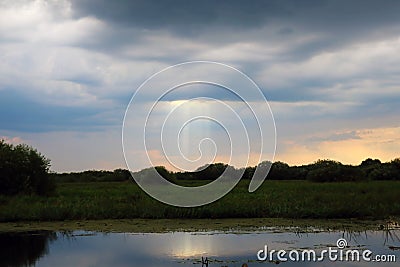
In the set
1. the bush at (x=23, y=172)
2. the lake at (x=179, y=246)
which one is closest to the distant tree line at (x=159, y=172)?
the bush at (x=23, y=172)

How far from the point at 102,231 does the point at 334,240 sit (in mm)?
5809

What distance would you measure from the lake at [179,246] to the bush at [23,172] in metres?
7.03

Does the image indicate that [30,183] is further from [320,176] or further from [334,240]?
[320,176]

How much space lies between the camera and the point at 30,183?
806 inches

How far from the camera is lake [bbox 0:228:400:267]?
31.0 ft

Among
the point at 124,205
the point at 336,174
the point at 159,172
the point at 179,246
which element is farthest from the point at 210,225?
the point at 336,174

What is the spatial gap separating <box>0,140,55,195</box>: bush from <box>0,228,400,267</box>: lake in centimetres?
703

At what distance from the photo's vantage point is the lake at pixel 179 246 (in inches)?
372

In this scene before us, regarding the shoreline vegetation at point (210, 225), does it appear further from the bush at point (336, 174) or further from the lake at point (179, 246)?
the bush at point (336, 174)

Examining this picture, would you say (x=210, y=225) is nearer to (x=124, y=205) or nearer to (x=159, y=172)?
(x=124, y=205)

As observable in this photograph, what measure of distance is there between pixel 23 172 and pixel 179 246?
1157 centimetres

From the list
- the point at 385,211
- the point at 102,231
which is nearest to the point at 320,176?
the point at 385,211

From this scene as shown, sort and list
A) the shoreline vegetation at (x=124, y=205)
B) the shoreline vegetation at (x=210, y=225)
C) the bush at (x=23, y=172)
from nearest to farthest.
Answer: the shoreline vegetation at (x=210, y=225), the shoreline vegetation at (x=124, y=205), the bush at (x=23, y=172)

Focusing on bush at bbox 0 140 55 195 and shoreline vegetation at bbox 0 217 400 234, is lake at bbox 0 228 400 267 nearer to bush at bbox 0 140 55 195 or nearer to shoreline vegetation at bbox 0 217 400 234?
shoreline vegetation at bbox 0 217 400 234
